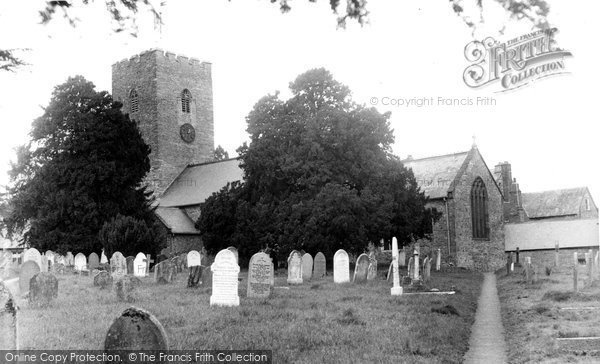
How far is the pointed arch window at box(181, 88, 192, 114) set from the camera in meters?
43.0

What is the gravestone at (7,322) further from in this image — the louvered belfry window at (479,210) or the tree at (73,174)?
the louvered belfry window at (479,210)

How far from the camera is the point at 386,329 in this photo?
32.2ft

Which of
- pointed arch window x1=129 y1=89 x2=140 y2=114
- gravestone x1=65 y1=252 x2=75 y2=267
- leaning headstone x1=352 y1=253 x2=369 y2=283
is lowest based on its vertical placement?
leaning headstone x1=352 y1=253 x2=369 y2=283

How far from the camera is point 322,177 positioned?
25609 millimetres

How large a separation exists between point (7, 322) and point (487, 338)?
22.7 feet

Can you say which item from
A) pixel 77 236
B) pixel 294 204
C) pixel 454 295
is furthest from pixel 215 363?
pixel 77 236

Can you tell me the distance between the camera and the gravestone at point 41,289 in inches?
469

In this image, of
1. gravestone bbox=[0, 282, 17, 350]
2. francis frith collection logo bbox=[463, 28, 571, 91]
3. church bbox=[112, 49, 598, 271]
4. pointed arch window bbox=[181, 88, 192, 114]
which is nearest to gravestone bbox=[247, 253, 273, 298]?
francis frith collection logo bbox=[463, 28, 571, 91]

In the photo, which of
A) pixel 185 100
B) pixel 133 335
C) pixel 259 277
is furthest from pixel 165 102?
pixel 133 335

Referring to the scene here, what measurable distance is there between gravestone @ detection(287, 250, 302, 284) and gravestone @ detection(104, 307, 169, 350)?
12629 millimetres

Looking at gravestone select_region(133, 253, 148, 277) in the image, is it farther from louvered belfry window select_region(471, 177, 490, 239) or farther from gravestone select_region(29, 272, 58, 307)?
louvered belfry window select_region(471, 177, 490, 239)

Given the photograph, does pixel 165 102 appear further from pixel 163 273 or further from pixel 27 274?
pixel 27 274

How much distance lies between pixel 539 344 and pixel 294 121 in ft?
62.1

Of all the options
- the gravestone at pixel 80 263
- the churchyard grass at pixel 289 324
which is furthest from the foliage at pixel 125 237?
the churchyard grass at pixel 289 324
